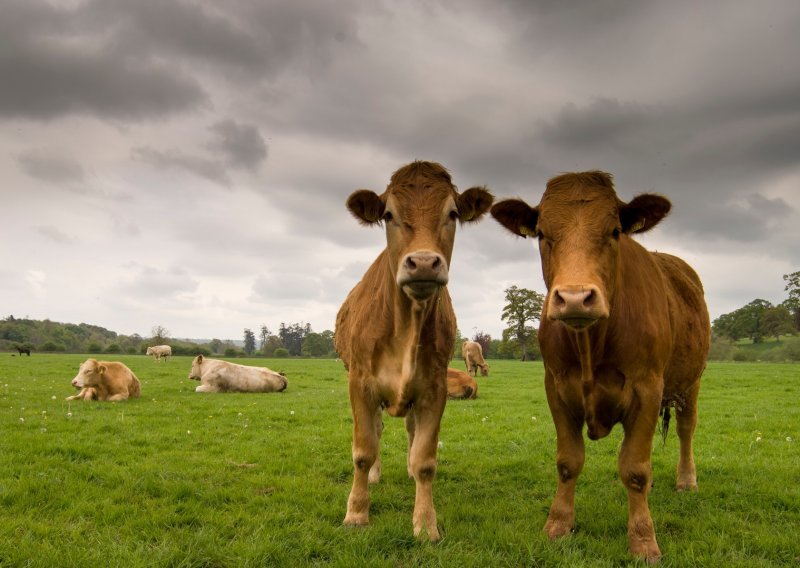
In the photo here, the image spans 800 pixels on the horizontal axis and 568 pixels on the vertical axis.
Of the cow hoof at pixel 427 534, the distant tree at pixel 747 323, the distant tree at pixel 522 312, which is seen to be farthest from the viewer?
the distant tree at pixel 747 323

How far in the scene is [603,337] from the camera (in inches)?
175

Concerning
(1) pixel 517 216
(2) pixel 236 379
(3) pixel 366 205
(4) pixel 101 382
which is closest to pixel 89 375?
(4) pixel 101 382

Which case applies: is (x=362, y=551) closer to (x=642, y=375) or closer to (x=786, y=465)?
(x=642, y=375)

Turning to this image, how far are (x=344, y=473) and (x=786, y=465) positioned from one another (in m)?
5.98

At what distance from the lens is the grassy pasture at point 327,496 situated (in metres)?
4.24

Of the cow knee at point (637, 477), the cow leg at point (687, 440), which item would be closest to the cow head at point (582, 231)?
the cow knee at point (637, 477)

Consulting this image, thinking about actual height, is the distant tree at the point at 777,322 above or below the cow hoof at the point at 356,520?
above

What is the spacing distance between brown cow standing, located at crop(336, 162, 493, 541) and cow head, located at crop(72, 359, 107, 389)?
443 inches

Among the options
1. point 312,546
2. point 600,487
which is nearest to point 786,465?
point 600,487

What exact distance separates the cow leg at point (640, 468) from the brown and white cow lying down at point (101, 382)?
12987 mm

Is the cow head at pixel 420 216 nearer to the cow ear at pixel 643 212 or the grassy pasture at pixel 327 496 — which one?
the cow ear at pixel 643 212

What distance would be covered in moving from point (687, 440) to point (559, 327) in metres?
3.03

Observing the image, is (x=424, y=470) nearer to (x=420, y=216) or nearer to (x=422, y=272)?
(x=422, y=272)

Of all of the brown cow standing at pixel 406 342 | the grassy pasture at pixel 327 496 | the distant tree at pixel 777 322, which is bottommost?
the grassy pasture at pixel 327 496
